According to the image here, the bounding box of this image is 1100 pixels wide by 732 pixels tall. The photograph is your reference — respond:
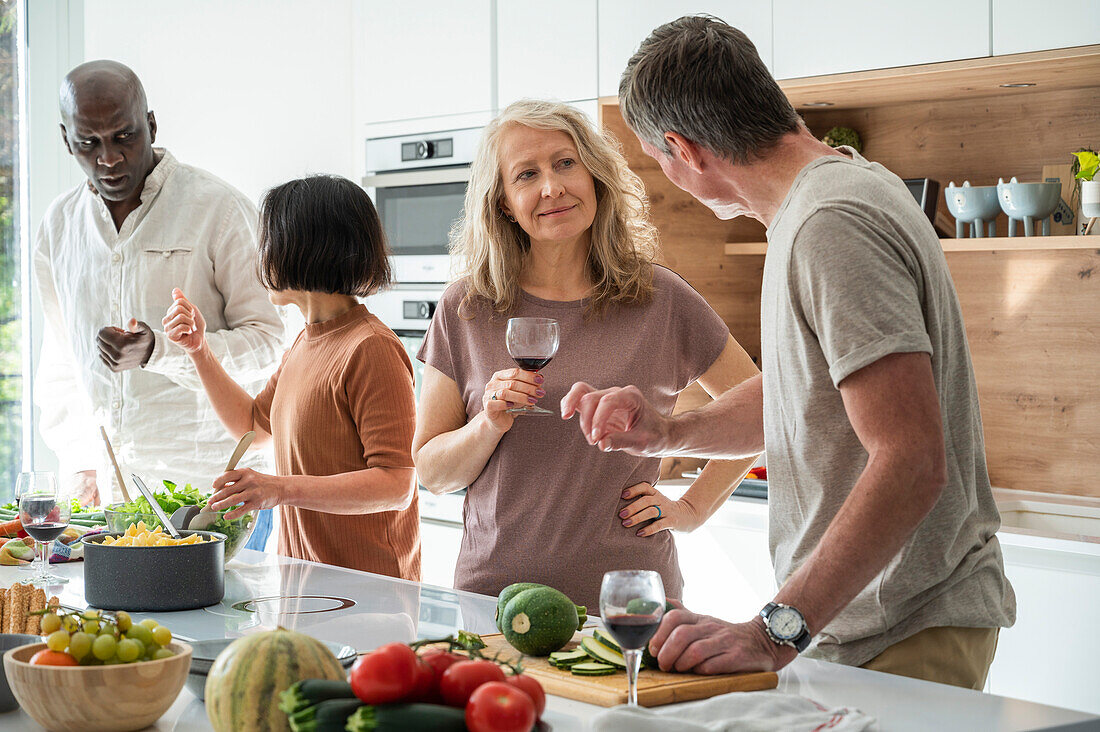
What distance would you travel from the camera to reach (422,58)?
12.4 feet

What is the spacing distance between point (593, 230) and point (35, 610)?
3.60 feet

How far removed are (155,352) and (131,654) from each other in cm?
166

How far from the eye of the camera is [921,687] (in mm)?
1228

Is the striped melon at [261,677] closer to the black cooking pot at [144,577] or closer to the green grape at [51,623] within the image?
the green grape at [51,623]

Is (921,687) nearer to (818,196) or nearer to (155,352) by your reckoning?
(818,196)

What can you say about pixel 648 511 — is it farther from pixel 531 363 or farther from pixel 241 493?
pixel 241 493

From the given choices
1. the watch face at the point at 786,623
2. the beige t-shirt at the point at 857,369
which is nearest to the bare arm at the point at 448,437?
the beige t-shirt at the point at 857,369

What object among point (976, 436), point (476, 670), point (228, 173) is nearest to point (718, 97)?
point (976, 436)

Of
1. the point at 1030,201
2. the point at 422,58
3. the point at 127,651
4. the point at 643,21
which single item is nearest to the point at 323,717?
the point at 127,651

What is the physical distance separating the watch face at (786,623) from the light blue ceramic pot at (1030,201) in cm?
202

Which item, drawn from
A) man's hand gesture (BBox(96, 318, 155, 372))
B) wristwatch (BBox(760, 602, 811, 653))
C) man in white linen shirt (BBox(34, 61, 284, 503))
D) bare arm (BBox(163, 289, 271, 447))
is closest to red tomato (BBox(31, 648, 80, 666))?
wristwatch (BBox(760, 602, 811, 653))

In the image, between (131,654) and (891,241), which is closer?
(131,654)

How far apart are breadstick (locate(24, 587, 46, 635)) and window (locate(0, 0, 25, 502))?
282cm

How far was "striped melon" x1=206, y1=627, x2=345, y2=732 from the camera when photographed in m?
0.95
